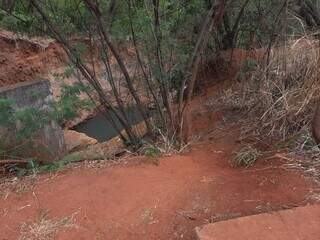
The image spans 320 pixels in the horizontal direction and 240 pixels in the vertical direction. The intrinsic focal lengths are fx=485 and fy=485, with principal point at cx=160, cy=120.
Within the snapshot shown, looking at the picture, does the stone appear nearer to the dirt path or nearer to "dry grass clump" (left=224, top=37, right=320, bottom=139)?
"dry grass clump" (left=224, top=37, right=320, bottom=139)

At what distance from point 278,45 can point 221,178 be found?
210 cm

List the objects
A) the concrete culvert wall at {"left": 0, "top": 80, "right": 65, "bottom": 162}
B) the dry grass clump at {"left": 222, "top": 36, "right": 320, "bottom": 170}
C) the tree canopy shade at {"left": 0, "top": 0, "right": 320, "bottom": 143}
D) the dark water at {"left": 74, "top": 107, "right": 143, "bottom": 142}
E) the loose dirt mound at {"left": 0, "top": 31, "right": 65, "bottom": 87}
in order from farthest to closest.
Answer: the loose dirt mound at {"left": 0, "top": 31, "right": 65, "bottom": 87}
the dark water at {"left": 74, "top": 107, "right": 143, "bottom": 142}
the concrete culvert wall at {"left": 0, "top": 80, "right": 65, "bottom": 162}
the tree canopy shade at {"left": 0, "top": 0, "right": 320, "bottom": 143}
the dry grass clump at {"left": 222, "top": 36, "right": 320, "bottom": 170}

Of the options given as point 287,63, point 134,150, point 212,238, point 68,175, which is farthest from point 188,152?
point 212,238

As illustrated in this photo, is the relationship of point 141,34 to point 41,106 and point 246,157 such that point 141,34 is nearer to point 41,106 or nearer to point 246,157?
point 246,157

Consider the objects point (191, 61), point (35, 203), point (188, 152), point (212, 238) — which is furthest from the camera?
point (191, 61)

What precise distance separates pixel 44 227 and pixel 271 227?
4.72ft

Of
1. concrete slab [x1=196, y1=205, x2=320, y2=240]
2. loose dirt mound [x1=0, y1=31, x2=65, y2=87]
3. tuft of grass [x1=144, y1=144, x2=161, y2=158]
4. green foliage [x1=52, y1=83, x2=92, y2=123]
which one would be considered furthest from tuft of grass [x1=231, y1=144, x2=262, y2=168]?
loose dirt mound [x1=0, y1=31, x2=65, y2=87]

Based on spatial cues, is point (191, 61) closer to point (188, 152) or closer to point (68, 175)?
point (188, 152)

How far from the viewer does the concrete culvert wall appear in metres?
6.08

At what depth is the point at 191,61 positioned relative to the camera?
4.71m

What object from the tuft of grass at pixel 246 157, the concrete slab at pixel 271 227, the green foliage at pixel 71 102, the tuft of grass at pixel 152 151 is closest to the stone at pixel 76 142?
the green foliage at pixel 71 102

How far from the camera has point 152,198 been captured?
3.30 metres

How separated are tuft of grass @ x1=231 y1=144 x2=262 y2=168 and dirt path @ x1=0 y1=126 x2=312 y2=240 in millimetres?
69

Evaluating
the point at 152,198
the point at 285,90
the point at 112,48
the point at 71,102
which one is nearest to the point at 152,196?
the point at 152,198
